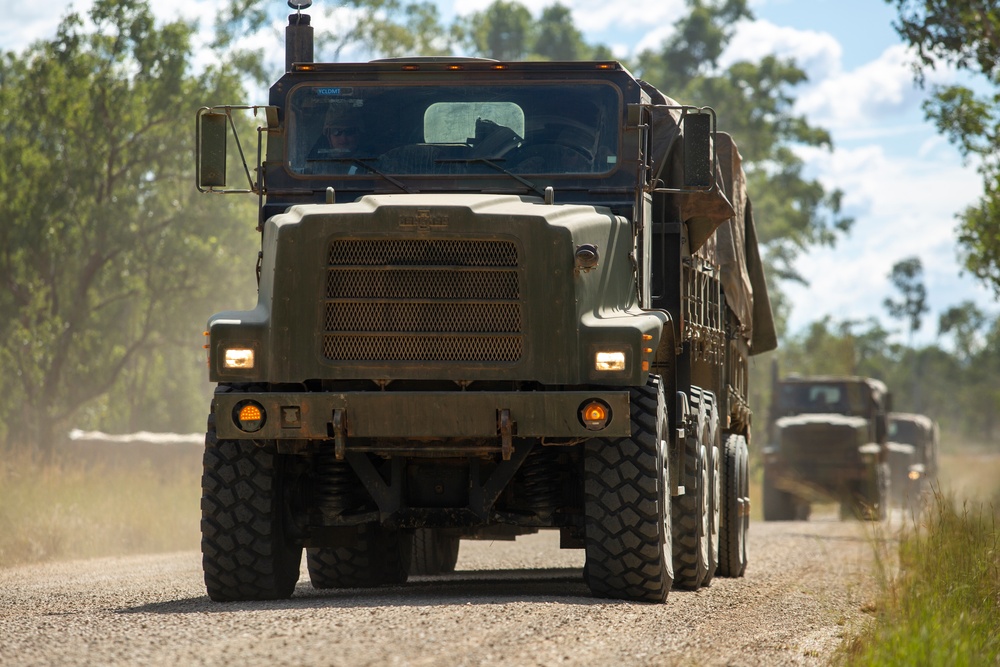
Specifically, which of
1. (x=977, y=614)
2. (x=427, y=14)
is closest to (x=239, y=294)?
(x=427, y=14)

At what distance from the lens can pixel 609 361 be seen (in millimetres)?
8391

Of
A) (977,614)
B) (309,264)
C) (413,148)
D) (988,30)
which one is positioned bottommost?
(977,614)

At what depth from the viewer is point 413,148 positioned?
31.9ft

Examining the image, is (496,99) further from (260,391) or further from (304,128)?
(260,391)

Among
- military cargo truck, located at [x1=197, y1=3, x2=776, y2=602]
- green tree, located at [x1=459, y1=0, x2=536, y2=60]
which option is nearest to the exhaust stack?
military cargo truck, located at [x1=197, y1=3, x2=776, y2=602]

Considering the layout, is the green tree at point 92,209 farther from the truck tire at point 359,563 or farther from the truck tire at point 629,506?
the truck tire at point 629,506

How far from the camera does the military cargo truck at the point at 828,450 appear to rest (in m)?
28.8

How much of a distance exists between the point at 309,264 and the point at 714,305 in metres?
4.65

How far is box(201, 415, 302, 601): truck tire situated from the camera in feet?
29.6

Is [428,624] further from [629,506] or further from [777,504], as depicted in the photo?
[777,504]

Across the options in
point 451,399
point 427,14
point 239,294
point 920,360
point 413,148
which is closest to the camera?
point 451,399

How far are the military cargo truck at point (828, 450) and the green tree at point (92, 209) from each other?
12.0 m

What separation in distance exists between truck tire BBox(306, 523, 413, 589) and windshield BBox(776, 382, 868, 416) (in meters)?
20.5

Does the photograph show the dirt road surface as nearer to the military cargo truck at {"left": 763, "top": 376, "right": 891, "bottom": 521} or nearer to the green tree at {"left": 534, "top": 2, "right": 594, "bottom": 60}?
the military cargo truck at {"left": 763, "top": 376, "right": 891, "bottom": 521}
